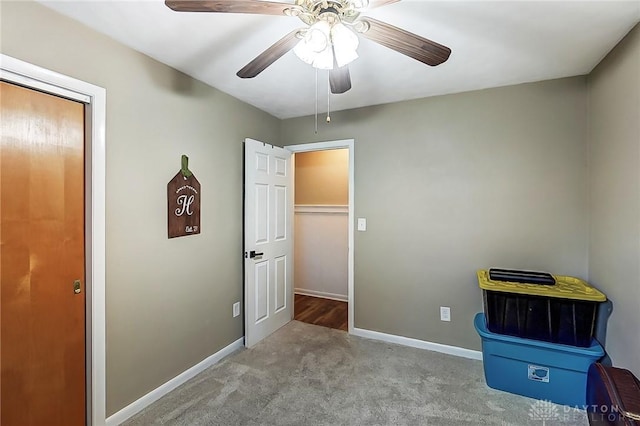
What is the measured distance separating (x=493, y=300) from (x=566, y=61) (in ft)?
5.75

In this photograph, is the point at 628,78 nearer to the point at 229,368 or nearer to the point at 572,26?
the point at 572,26

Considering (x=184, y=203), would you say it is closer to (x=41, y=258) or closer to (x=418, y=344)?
(x=41, y=258)

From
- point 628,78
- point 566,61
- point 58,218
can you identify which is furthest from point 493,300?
point 58,218

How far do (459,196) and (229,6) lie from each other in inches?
90.5

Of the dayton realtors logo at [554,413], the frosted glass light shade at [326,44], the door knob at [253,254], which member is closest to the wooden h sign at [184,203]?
the door knob at [253,254]

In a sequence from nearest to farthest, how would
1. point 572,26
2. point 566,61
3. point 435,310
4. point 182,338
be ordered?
Result: point 572,26 < point 566,61 < point 182,338 < point 435,310

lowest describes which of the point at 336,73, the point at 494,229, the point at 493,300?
the point at 493,300

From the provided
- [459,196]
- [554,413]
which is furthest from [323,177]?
[554,413]

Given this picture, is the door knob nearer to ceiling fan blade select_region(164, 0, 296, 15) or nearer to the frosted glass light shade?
the frosted glass light shade

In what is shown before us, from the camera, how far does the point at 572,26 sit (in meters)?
1.65

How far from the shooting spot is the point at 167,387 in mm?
2115

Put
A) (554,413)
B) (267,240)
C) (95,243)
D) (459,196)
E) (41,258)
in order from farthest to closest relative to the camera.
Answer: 1. (267,240)
2. (459,196)
3. (554,413)
4. (95,243)
5. (41,258)

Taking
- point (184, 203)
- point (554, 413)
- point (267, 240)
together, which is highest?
point (184, 203)

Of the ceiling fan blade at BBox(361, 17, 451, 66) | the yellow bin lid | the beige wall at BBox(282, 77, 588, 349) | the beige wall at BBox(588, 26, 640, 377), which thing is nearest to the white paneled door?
the beige wall at BBox(282, 77, 588, 349)
